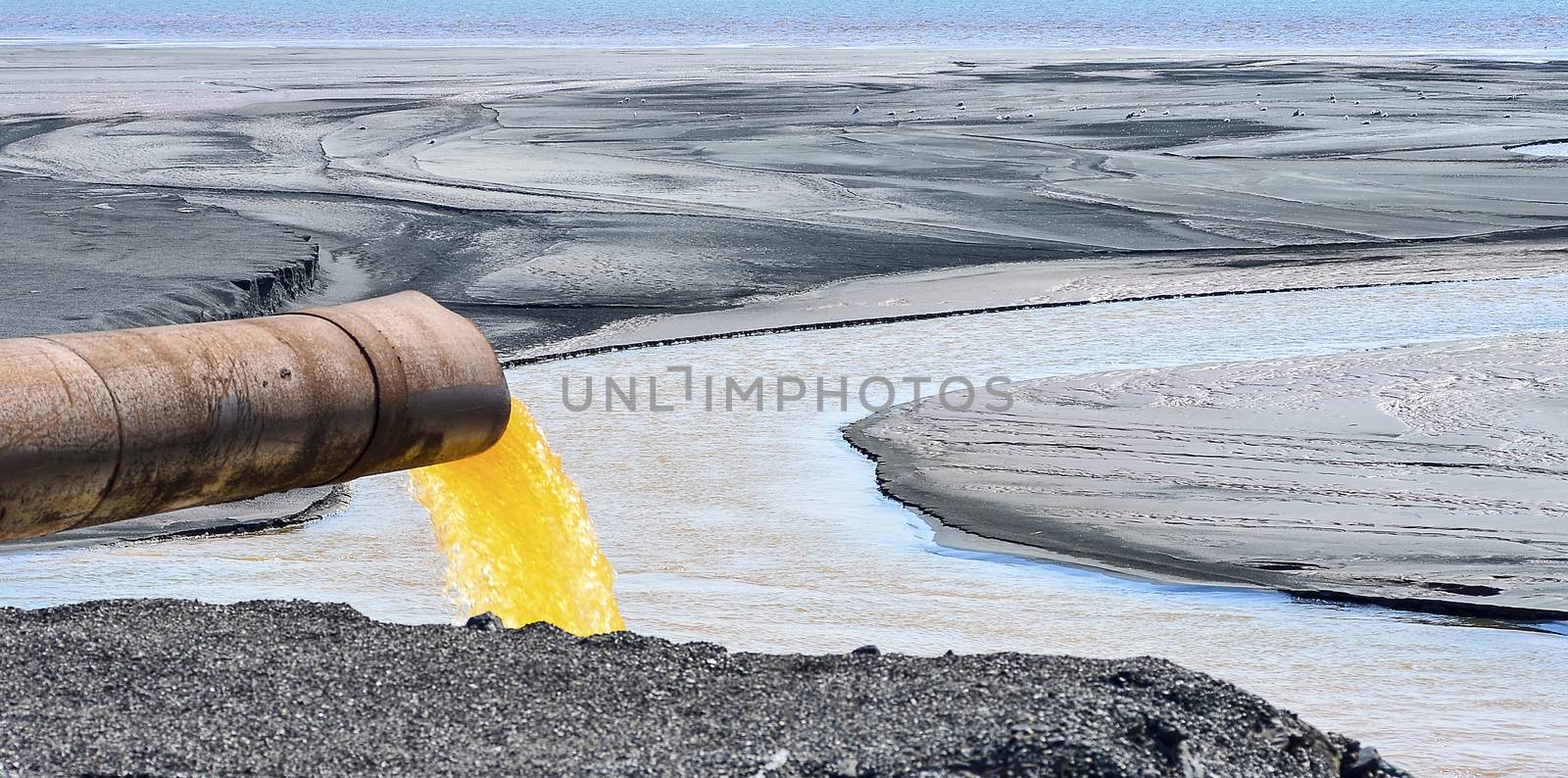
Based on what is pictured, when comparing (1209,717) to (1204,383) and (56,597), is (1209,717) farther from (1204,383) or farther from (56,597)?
(1204,383)

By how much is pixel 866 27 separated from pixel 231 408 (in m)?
62.7

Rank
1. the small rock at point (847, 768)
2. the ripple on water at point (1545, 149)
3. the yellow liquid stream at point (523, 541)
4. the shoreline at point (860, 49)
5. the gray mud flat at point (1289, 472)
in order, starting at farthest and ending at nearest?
the shoreline at point (860, 49) → the ripple on water at point (1545, 149) → the gray mud flat at point (1289, 472) → the yellow liquid stream at point (523, 541) → the small rock at point (847, 768)

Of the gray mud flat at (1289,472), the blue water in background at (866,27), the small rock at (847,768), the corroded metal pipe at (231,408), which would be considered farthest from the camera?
the blue water in background at (866,27)

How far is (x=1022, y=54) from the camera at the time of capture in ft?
131

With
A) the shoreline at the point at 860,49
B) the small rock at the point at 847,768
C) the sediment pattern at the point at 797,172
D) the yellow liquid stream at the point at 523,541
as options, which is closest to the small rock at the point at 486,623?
the yellow liquid stream at the point at 523,541

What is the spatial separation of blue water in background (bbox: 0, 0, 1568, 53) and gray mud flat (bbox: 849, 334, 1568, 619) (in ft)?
120

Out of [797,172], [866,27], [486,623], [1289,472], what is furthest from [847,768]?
[866,27]

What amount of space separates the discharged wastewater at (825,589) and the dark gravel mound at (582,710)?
0.66m

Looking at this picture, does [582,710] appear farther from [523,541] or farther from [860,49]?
[860,49]

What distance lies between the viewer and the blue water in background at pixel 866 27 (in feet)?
164

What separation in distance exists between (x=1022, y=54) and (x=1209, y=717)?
37.4 m

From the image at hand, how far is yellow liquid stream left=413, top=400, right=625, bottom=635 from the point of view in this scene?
5.26 meters

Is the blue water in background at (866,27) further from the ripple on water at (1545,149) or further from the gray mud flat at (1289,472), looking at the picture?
the gray mud flat at (1289,472)

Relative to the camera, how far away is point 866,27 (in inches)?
2566
